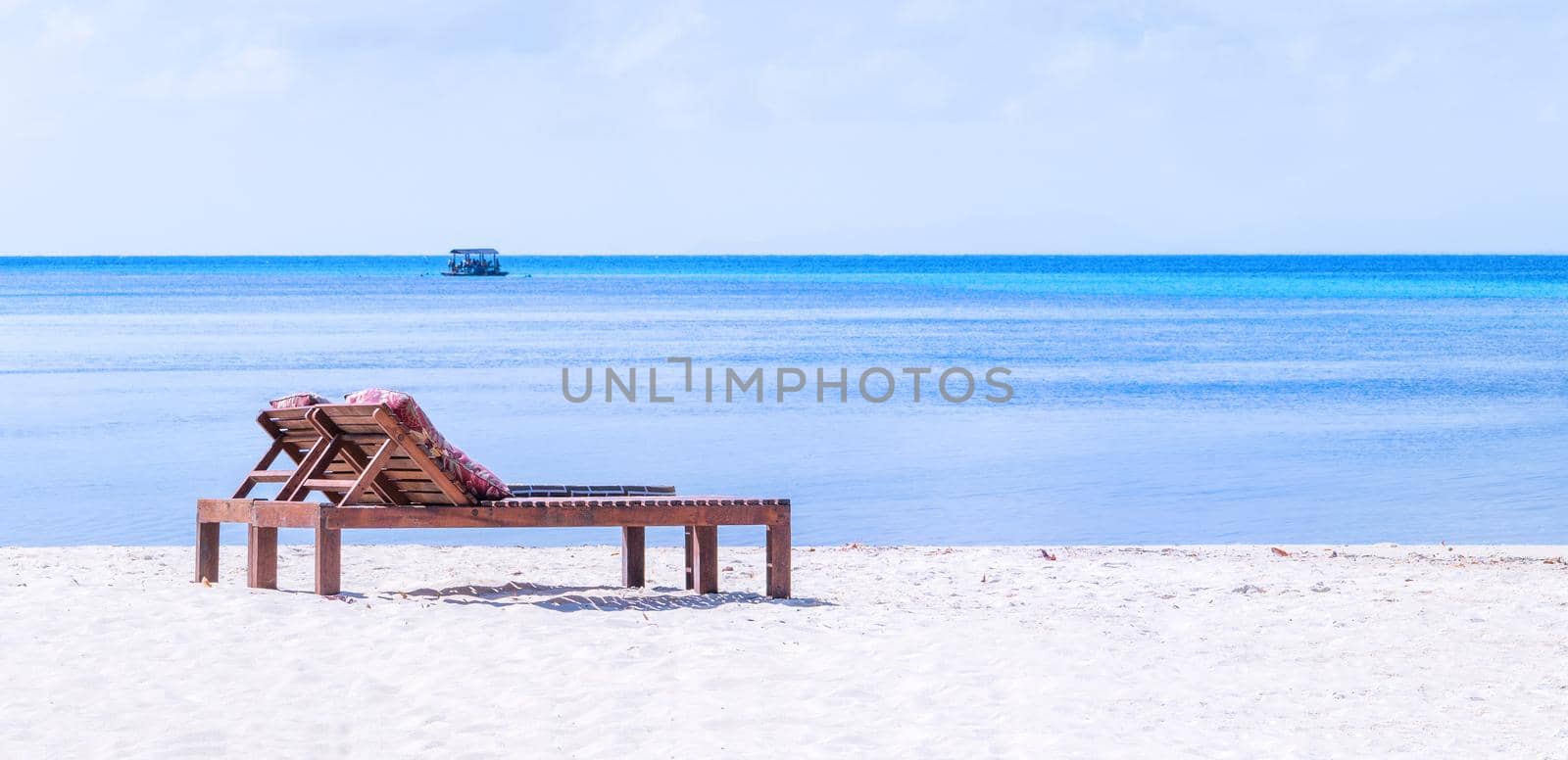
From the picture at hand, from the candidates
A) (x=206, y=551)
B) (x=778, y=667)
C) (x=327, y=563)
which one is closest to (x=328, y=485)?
(x=327, y=563)

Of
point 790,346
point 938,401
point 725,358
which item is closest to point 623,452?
point 938,401

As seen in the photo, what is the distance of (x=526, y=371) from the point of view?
32094 mm

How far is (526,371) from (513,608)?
2489cm

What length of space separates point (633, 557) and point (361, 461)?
153cm

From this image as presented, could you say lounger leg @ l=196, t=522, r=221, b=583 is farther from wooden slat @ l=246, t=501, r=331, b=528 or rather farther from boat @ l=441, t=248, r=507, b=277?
boat @ l=441, t=248, r=507, b=277

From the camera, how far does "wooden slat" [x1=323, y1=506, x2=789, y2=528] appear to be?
7.43m

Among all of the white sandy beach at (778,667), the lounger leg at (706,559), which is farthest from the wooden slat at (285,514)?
the lounger leg at (706,559)

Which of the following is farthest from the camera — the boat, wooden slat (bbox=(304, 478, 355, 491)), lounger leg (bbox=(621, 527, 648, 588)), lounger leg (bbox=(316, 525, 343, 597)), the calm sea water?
the boat

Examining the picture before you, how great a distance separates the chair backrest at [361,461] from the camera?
7.34 metres

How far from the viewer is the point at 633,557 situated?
8.69 m

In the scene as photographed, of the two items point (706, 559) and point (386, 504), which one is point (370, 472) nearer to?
point (386, 504)

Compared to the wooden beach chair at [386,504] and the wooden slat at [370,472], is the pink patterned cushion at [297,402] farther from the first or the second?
the wooden slat at [370,472]

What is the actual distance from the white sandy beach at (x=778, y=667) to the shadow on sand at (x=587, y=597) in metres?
0.03

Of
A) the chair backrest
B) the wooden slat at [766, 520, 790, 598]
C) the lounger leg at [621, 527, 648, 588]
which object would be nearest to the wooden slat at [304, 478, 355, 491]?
the chair backrest
